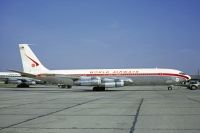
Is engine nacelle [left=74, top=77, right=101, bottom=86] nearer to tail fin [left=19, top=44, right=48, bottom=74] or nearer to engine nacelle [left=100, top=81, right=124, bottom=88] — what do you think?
engine nacelle [left=100, top=81, right=124, bottom=88]

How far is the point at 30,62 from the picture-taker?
52.2 m

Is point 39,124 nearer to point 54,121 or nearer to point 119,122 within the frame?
point 54,121

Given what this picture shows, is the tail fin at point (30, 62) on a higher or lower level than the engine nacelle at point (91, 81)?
higher

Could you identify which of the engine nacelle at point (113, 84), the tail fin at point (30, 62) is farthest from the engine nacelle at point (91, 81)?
the tail fin at point (30, 62)

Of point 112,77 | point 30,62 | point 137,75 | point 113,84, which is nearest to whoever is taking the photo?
point 113,84

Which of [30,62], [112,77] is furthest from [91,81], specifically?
[30,62]

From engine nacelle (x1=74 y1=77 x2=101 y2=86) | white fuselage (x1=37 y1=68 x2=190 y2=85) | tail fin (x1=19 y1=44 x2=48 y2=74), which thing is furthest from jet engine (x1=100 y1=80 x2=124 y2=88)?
tail fin (x1=19 y1=44 x2=48 y2=74)

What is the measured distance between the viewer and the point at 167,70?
47344 mm

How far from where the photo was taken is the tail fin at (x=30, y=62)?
51934 millimetres

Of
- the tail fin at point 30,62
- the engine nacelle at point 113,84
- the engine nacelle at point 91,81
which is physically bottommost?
the engine nacelle at point 113,84

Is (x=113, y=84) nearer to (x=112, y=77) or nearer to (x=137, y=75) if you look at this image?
(x=112, y=77)

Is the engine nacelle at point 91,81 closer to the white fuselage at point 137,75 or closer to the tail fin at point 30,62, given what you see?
the white fuselage at point 137,75

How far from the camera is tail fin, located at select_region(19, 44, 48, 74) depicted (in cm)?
5193

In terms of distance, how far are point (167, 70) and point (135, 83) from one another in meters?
5.18
